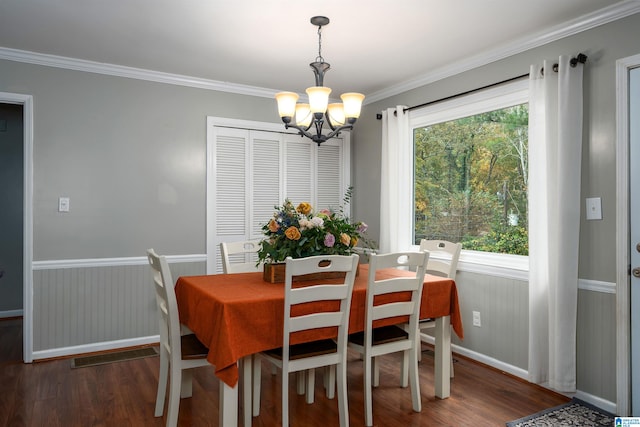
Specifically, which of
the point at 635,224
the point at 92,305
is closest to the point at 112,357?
the point at 92,305

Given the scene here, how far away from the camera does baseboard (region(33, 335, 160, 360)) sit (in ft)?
11.9

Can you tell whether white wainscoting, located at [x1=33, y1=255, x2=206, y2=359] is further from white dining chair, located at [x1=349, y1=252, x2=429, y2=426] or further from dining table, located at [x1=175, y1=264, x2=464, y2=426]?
white dining chair, located at [x1=349, y1=252, x2=429, y2=426]

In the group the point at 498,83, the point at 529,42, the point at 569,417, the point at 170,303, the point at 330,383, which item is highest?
the point at 529,42

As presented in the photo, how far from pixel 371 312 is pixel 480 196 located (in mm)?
1773

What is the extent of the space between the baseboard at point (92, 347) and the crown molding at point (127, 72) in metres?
2.32

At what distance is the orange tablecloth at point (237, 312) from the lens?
2.12 metres

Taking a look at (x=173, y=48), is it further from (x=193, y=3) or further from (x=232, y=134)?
(x=232, y=134)

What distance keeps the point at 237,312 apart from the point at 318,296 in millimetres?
419

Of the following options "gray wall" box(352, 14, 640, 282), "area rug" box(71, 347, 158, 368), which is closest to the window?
"gray wall" box(352, 14, 640, 282)

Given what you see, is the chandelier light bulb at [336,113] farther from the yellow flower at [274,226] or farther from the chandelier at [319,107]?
the yellow flower at [274,226]

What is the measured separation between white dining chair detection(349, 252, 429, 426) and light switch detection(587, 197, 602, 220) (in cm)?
111

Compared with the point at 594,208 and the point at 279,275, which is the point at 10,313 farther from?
the point at 594,208

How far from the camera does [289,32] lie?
3.10m

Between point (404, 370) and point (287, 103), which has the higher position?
point (287, 103)
